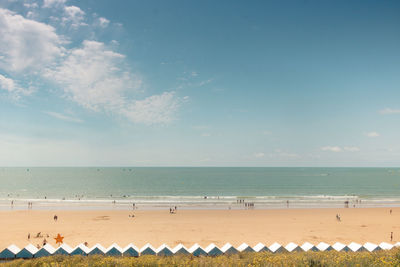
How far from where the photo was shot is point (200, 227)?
29906 millimetres

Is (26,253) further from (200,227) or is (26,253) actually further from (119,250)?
(200,227)

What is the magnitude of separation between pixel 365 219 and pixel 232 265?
35428mm

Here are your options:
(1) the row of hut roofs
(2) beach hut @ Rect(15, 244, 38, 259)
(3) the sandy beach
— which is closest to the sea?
(3) the sandy beach

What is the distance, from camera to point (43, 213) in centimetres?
3959

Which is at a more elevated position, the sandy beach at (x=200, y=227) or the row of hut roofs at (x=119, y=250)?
the row of hut roofs at (x=119, y=250)

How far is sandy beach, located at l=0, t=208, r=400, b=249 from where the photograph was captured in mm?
25016

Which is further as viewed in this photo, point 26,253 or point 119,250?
point 119,250

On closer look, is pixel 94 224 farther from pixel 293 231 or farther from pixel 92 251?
pixel 293 231

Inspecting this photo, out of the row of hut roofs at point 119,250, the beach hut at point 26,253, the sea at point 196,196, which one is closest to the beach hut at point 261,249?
the row of hut roofs at point 119,250

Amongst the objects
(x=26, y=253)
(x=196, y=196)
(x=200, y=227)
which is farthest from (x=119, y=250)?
(x=196, y=196)

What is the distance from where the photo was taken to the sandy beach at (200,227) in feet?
82.1

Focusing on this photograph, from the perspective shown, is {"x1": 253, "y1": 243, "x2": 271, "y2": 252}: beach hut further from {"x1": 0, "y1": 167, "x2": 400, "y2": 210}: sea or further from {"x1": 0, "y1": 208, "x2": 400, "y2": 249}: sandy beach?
{"x1": 0, "y1": 167, "x2": 400, "y2": 210}: sea

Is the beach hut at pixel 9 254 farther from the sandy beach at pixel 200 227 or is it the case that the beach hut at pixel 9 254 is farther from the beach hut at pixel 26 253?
the sandy beach at pixel 200 227

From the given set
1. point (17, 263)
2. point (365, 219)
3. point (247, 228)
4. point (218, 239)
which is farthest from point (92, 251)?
point (365, 219)
